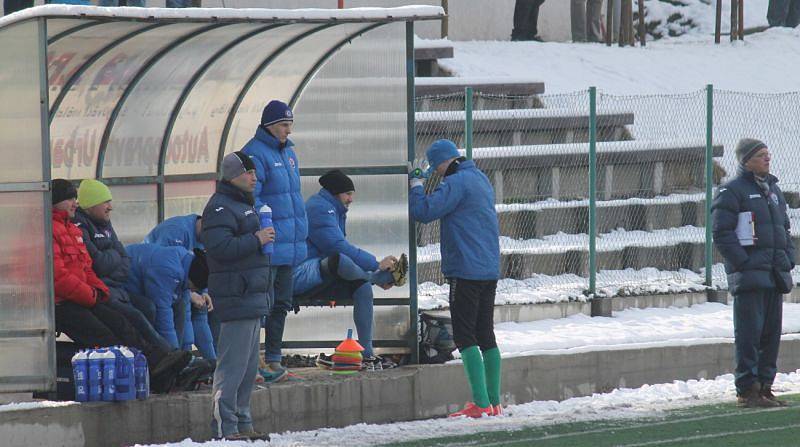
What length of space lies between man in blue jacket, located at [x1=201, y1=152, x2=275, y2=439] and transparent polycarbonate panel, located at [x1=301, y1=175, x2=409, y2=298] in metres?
2.54

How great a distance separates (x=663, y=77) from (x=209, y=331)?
13.7m

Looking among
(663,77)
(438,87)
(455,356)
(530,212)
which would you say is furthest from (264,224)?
(663,77)

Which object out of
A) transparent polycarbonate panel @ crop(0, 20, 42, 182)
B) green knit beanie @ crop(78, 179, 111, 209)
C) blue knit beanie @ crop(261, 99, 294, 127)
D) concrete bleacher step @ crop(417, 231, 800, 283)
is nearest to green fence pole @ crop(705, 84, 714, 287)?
concrete bleacher step @ crop(417, 231, 800, 283)

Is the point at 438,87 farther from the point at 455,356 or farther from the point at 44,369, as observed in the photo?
the point at 44,369

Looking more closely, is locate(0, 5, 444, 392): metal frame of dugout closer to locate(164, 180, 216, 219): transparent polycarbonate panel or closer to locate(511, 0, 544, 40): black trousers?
locate(164, 180, 216, 219): transparent polycarbonate panel

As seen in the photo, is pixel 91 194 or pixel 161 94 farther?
pixel 161 94

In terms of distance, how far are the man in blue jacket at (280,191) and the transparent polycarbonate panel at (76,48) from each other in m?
1.08

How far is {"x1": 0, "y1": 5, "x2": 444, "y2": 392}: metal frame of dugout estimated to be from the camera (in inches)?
447

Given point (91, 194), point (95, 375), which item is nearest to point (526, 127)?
point (91, 194)

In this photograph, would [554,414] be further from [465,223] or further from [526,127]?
[526,127]

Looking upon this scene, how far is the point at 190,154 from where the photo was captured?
1294cm

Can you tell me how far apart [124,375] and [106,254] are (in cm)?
94

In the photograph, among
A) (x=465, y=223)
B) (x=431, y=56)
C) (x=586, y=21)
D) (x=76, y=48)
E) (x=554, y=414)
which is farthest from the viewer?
(x=586, y=21)

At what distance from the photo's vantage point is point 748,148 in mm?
11805
